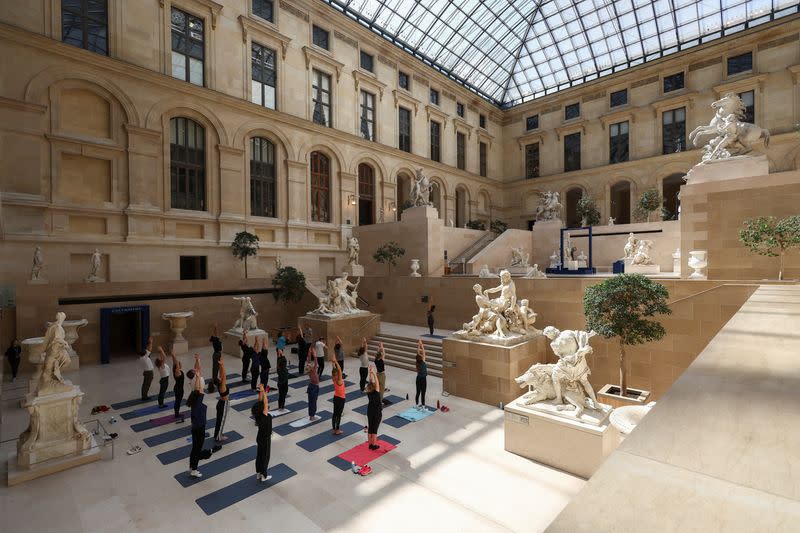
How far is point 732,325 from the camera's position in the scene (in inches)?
186

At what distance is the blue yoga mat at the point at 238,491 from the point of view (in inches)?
230

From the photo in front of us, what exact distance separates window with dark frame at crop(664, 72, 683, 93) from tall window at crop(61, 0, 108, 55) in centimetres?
3584

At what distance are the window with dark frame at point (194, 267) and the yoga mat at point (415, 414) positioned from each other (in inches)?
593

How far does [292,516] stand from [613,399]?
753 centimetres

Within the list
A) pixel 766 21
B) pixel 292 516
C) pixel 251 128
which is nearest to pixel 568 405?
pixel 292 516

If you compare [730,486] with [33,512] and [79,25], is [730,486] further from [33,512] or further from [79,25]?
[79,25]

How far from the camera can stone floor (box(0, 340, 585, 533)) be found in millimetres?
5445

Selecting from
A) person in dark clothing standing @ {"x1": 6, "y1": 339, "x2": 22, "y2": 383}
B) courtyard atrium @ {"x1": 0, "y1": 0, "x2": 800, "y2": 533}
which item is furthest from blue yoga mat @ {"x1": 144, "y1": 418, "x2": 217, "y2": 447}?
person in dark clothing standing @ {"x1": 6, "y1": 339, "x2": 22, "y2": 383}

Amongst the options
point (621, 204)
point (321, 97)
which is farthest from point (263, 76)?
point (621, 204)

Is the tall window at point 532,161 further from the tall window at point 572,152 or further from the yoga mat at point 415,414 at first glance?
the yoga mat at point 415,414

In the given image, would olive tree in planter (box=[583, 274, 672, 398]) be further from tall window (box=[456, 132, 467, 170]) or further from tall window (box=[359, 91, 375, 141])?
tall window (box=[456, 132, 467, 170])

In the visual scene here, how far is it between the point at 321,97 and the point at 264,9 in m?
5.33

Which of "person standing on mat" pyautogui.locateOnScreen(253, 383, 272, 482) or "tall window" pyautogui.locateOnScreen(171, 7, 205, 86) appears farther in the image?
"tall window" pyautogui.locateOnScreen(171, 7, 205, 86)

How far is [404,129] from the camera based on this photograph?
101ft
